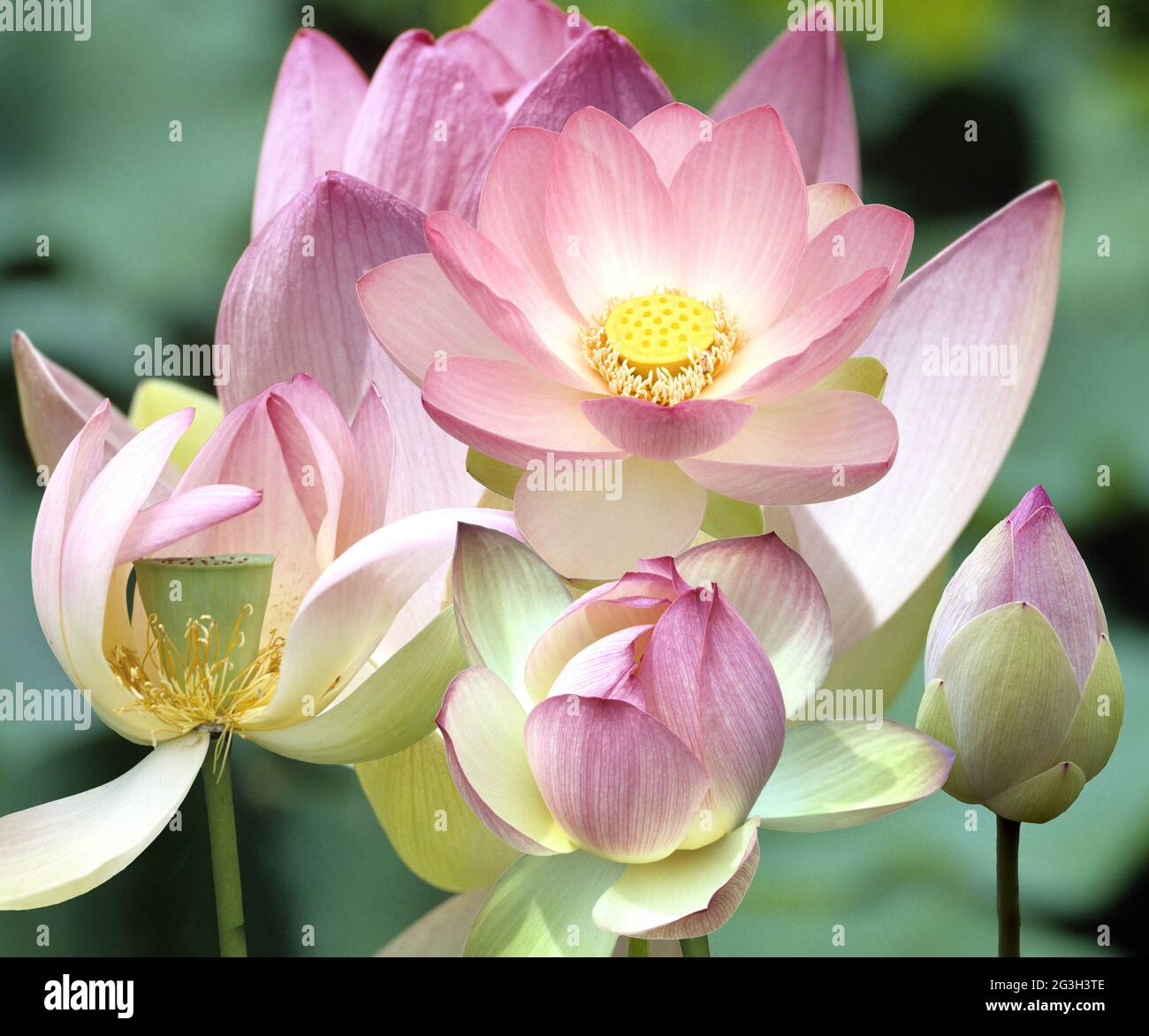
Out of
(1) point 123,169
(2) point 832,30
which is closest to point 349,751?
(2) point 832,30

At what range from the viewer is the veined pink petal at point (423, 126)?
42 centimetres

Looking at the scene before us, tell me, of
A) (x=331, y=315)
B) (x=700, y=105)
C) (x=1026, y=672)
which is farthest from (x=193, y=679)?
(x=700, y=105)

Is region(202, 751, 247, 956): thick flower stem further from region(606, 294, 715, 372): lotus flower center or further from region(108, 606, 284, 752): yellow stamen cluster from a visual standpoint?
region(606, 294, 715, 372): lotus flower center

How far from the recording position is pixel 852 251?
0.35m

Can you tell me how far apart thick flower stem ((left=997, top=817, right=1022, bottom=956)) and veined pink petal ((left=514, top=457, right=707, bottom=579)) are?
129 mm

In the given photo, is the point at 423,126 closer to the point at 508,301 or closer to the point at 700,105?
the point at 508,301

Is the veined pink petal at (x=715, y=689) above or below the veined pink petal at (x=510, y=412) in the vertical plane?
below

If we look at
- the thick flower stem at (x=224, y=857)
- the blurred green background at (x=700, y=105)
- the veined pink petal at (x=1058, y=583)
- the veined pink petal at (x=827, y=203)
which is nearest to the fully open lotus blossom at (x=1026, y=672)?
the veined pink petal at (x=1058, y=583)

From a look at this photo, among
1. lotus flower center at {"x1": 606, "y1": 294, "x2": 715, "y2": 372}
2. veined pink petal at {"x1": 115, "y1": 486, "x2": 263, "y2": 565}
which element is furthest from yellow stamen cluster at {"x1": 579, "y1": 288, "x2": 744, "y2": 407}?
veined pink petal at {"x1": 115, "y1": 486, "x2": 263, "y2": 565}

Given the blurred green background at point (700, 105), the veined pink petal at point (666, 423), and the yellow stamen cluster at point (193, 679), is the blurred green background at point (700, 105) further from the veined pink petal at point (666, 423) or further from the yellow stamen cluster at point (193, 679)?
the veined pink petal at point (666, 423)

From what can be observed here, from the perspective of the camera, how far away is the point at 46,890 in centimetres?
32

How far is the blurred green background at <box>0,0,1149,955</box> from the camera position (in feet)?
2.23
